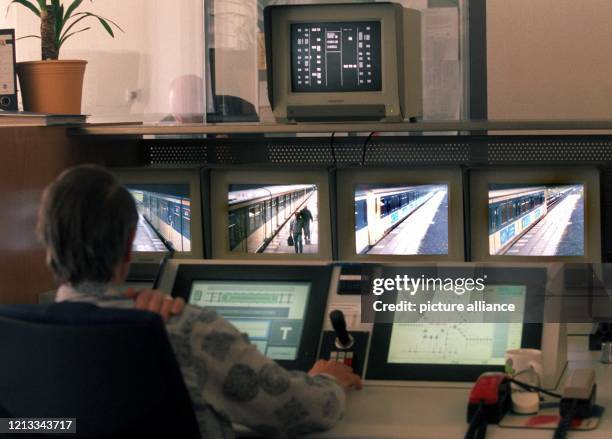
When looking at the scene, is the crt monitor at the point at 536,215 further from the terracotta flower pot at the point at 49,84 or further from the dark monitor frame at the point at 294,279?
the terracotta flower pot at the point at 49,84

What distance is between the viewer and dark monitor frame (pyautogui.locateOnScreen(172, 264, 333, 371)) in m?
1.93

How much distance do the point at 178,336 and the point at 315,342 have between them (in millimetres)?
554

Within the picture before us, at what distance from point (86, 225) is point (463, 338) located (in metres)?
0.86

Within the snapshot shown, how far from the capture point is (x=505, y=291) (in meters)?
1.93

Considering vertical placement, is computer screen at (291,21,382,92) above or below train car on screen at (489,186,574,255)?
above

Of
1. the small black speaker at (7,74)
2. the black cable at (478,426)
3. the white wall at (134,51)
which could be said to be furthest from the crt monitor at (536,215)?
the white wall at (134,51)

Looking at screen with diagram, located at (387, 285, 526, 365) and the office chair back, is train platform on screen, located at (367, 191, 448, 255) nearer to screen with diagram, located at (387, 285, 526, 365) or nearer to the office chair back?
screen with diagram, located at (387, 285, 526, 365)

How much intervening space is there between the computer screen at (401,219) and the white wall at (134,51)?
2.37 meters

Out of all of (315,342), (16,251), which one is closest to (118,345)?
(315,342)

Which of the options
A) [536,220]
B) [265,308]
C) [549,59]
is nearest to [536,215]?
[536,220]

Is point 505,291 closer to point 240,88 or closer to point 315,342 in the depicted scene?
point 315,342

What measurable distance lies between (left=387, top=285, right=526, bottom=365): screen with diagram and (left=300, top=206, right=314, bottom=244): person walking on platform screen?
2.03 ft

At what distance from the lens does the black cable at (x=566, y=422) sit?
5.12 ft

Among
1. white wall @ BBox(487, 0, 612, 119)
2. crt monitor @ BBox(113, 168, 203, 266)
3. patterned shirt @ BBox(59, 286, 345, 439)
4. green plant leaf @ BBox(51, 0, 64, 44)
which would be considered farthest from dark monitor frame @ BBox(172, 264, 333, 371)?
white wall @ BBox(487, 0, 612, 119)
